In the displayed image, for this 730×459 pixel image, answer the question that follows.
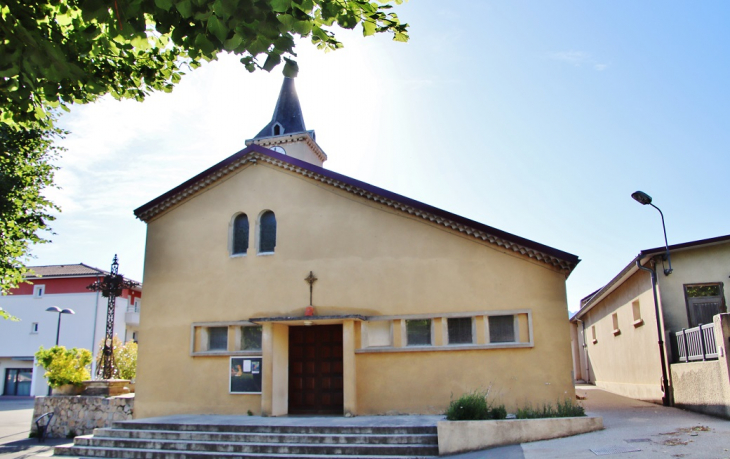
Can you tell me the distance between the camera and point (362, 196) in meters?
15.5

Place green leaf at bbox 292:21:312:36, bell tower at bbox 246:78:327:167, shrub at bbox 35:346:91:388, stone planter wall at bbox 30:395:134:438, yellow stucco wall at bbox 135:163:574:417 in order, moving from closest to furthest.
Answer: green leaf at bbox 292:21:312:36, yellow stucco wall at bbox 135:163:574:417, stone planter wall at bbox 30:395:134:438, shrub at bbox 35:346:91:388, bell tower at bbox 246:78:327:167

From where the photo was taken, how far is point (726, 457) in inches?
319

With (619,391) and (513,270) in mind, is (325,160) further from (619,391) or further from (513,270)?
(513,270)

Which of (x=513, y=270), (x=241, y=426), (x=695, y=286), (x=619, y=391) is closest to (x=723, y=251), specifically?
(x=695, y=286)

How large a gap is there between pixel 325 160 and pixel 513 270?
29.1 meters

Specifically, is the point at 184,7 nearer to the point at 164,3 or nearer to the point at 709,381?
the point at 164,3

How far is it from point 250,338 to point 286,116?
80.2 ft

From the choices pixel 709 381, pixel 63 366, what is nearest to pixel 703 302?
pixel 709 381

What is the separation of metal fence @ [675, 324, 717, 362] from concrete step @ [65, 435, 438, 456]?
6.37m

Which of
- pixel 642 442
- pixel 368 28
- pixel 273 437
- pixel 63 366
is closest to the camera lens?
pixel 368 28

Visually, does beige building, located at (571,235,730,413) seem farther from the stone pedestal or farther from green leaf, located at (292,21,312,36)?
the stone pedestal

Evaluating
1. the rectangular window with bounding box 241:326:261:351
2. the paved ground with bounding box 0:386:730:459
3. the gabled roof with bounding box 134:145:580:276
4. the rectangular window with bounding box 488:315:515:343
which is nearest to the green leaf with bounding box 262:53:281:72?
the paved ground with bounding box 0:386:730:459

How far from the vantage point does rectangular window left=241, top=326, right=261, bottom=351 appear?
616 inches

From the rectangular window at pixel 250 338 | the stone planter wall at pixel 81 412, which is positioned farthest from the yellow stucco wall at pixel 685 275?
the stone planter wall at pixel 81 412
